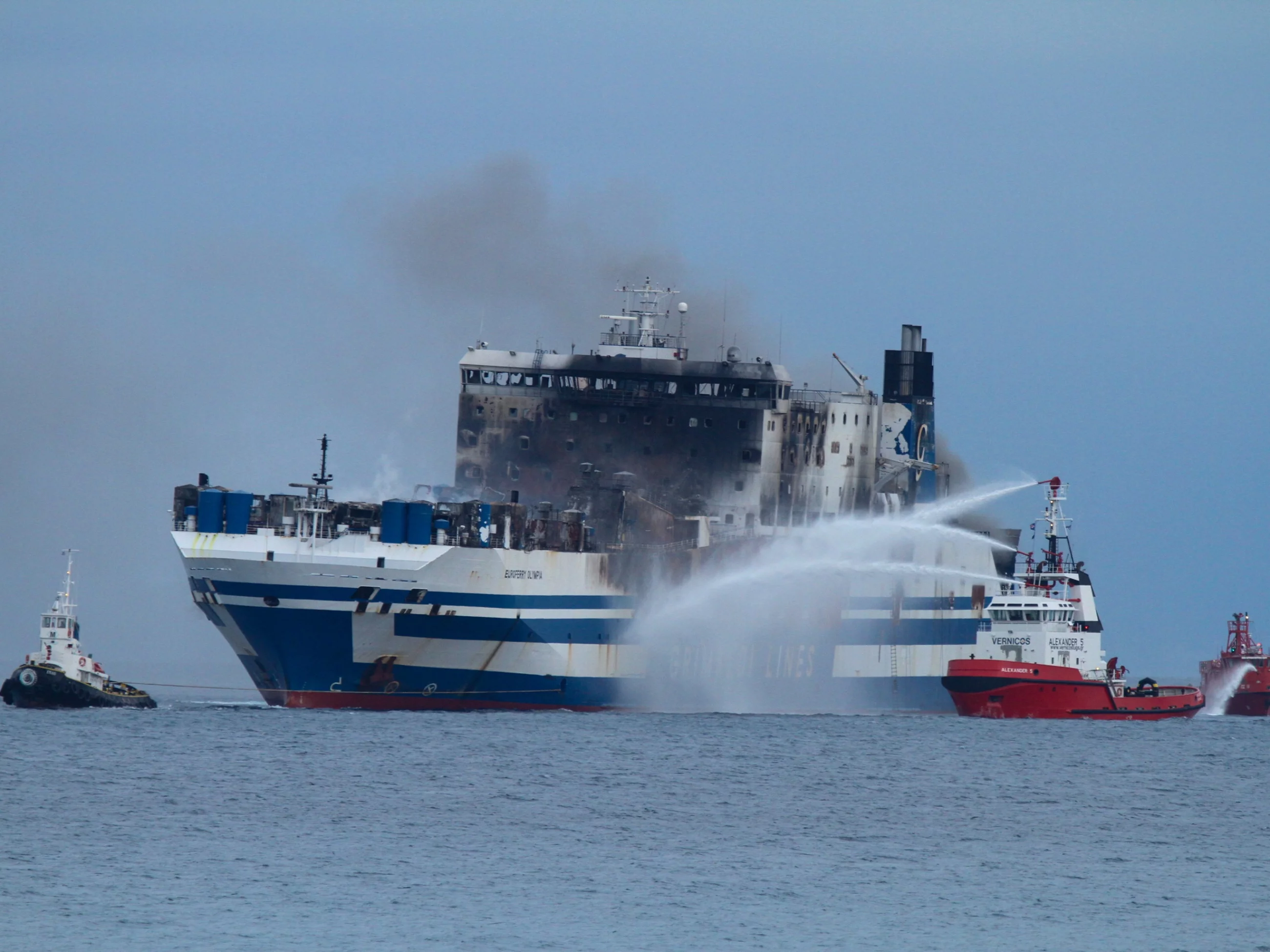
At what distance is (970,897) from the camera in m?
41.8

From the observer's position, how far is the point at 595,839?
154 feet

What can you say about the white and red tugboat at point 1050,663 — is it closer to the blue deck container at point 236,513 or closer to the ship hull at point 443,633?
the ship hull at point 443,633

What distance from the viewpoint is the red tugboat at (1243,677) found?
11106 centimetres

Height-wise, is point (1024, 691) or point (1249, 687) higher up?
point (1249, 687)

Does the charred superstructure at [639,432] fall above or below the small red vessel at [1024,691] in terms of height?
above

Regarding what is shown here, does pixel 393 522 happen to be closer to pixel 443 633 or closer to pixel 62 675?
pixel 443 633

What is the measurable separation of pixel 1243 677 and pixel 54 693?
6571cm

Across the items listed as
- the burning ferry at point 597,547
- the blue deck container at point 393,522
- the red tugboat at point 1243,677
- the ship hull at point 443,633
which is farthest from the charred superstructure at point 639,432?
the red tugboat at point 1243,677

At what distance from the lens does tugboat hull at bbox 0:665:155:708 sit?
6850 cm

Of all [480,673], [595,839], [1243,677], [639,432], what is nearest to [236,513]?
[480,673]

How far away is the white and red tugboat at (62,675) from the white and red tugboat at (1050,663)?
97.3 feet

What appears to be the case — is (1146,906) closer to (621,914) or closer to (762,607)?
(621,914)

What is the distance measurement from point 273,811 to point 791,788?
14.8 m

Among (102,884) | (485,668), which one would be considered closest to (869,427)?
(485,668)
